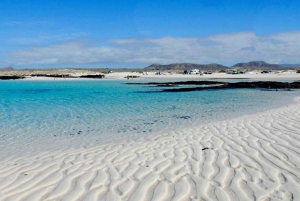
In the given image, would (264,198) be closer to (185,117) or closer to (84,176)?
(84,176)

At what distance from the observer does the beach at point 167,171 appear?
14.4 ft

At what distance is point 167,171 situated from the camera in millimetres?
5434

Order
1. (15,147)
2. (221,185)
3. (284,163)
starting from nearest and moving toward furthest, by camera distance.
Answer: (221,185) → (284,163) → (15,147)

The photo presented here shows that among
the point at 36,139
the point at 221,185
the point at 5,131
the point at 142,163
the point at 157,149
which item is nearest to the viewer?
the point at 221,185

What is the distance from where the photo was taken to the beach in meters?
4.39

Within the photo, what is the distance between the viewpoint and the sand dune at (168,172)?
439 centimetres

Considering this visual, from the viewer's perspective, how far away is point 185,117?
15.0 meters

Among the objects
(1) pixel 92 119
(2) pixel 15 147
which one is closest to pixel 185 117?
(1) pixel 92 119

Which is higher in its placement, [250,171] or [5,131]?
[250,171]

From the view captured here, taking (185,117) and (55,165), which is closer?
(55,165)

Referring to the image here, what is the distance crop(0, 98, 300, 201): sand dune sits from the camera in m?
4.39

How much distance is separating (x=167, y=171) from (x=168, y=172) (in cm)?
6

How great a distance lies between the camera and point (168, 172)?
5371mm

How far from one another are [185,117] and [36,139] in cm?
730
